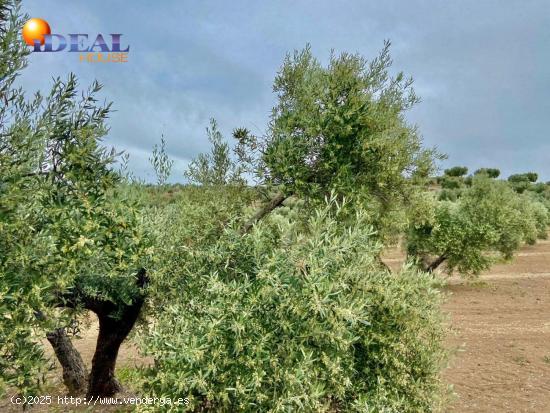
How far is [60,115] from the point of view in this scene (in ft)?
Result: 26.2

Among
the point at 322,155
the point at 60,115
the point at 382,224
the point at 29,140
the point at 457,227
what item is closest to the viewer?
the point at 29,140

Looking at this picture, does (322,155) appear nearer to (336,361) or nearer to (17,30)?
(336,361)

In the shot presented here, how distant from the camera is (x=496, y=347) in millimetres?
21531

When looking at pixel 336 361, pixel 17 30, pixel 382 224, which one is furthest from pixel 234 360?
pixel 382 224

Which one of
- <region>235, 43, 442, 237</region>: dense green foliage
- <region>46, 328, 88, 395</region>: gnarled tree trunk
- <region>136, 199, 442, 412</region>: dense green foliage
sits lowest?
<region>46, 328, 88, 395</region>: gnarled tree trunk

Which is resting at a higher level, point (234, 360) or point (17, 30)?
point (17, 30)

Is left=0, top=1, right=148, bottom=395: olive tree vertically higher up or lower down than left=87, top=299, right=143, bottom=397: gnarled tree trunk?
higher up

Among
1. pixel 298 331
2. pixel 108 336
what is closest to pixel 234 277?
pixel 298 331

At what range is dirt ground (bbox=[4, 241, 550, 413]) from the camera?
14.9 metres

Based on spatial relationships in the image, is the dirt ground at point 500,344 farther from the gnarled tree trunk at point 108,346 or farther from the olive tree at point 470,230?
the gnarled tree trunk at point 108,346

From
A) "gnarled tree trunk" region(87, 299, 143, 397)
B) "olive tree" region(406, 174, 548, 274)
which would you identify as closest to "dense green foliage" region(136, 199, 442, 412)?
"gnarled tree trunk" region(87, 299, 143, 397)

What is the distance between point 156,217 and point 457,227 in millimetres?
26833

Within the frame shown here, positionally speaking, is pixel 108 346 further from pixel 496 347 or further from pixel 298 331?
pixel 496 347

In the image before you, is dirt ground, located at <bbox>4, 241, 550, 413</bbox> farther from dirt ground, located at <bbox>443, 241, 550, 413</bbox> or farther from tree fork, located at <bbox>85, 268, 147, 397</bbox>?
tree fork, located at <bbox>85, 268, 147, 397</bbox>
